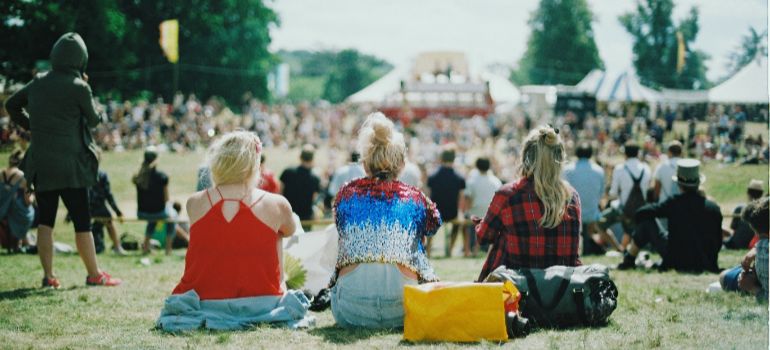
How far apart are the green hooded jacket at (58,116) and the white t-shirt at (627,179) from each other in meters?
7.44

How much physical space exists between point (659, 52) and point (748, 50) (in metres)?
49.6

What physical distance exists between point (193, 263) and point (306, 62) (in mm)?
139708

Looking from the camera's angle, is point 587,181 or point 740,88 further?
point 740,88

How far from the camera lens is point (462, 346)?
436cm

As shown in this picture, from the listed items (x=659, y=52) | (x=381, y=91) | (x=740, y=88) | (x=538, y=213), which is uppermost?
(x=659, y=52)

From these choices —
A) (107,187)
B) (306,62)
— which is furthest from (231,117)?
(306,62)

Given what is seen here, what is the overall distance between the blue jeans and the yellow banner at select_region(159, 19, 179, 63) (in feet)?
40.6

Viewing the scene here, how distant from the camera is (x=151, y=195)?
11484 millimetres

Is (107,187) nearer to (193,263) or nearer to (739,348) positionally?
(193,263)

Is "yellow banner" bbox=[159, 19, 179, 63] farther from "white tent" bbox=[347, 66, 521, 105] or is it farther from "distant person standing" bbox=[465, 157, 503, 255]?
"white tent" bbox=[347, 66, 521, 105]

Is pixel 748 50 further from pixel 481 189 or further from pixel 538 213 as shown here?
pixel 538 213

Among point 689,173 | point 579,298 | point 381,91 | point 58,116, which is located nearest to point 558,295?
point 579,298

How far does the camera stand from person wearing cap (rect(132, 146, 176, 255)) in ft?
37.2

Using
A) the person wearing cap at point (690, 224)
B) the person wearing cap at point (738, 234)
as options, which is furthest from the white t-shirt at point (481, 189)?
the person wearing cap at point (690, 224)
